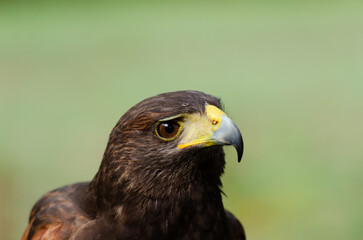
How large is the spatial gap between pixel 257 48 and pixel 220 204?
470 centimetres

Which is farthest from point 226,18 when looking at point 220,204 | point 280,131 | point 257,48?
point 220,204

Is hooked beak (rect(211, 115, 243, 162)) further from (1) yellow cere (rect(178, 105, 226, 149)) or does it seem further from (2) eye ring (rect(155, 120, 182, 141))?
(2) eye ring (rect(155, 120, 182, 141))

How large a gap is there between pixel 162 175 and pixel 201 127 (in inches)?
12.9

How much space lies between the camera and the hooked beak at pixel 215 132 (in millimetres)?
2900

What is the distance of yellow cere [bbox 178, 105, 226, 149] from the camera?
2.98m

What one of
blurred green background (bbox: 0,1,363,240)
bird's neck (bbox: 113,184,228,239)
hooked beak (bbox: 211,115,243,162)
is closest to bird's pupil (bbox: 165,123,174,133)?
hooked beak (bbox: 211,115,243,162)

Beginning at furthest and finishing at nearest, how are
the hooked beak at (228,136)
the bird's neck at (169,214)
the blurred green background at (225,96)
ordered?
1. the blurred green background at (225,96)
2. the bird's neck at (169,214)
3. the hooked beak at (228,136)

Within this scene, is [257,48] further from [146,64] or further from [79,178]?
[79,178]

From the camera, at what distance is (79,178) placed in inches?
262

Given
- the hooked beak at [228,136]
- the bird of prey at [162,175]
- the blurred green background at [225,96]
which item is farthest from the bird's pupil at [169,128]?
the blurred green background at [225,96]

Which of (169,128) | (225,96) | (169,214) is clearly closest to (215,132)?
(169,128)

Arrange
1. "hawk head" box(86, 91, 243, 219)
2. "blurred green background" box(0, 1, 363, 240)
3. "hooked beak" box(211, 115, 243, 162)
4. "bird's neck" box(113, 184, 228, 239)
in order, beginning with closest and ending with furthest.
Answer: "hooked beak" box(211, 115, 243, 162), "hawk head" box(86, 91, 243, 219), "bird's neck" box(113, 184, 228, 239), "blurred green background" box(0, 1, 363, 240)

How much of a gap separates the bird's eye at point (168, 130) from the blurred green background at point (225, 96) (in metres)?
2.98

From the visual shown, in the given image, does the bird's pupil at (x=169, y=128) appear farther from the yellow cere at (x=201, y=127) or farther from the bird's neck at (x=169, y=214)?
the bird's neck at (x=169, y=214)
